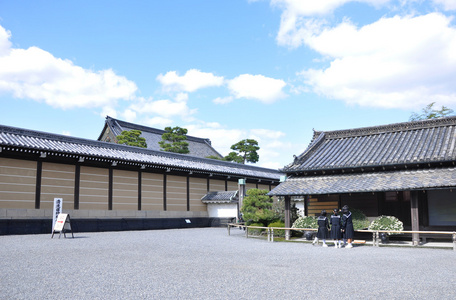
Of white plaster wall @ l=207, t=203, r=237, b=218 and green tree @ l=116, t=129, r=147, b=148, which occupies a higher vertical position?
green tree @ l=116, t=129, r=147, b=148

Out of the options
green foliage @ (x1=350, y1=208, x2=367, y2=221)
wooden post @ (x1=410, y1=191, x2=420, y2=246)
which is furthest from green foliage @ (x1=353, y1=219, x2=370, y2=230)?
wooden post @ (x1=410, y1=191, x2=420, y2=246)

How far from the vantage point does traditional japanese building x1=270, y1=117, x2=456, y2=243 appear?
16453 millimetres

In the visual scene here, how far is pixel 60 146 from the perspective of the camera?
21984 millimetres

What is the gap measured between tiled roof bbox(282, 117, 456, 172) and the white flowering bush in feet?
8.73

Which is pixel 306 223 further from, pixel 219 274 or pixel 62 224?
pixel 62 224

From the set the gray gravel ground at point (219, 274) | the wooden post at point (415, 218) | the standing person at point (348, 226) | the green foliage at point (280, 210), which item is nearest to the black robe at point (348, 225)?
the standing person at point (348, 226)

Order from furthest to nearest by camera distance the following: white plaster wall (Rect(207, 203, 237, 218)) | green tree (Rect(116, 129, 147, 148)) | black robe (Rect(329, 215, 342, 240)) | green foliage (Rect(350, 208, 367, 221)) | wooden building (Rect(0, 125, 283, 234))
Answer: green tree (Rect(116, 129, 147, 148)) → white plaster wall (Rect(207, 203, 237, 218)) → wooden building (Rect(0, 125, 283, 234)) → green foliage (Rect(350, 208, 367, 221)) → black robe (Rect(329, 215, 342, 240))

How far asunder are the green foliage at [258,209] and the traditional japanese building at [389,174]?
6.49 ft

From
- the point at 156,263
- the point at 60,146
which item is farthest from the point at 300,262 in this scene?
the point at 60,146

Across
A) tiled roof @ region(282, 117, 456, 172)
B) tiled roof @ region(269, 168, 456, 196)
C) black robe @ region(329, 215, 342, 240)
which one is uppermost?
tiled roof @ region(282, 117, 456, 172)

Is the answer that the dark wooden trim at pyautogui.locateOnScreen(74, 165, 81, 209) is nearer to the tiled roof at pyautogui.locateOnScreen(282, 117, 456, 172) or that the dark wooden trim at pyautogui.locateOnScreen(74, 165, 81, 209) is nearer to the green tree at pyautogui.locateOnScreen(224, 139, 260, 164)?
the tiled roof at pyautogui.locateOnScreen(282, 117, 456, 172)

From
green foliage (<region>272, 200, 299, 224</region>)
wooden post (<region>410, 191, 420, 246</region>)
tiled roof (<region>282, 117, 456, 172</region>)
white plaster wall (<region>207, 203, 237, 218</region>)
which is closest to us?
wooden post (<region>410, 191, 420, 246</region>)

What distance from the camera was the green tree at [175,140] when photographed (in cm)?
4338

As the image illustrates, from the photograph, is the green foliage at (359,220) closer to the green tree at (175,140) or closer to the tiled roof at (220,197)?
the tiled roof at (220,197)
